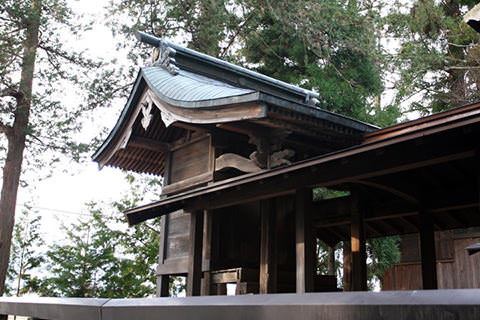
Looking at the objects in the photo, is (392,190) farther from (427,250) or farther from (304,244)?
(304,244)

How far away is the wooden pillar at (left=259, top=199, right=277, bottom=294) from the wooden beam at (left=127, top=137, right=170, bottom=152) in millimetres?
3180

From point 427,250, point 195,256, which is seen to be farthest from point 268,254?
point 427,250

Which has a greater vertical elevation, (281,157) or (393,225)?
(281,157)

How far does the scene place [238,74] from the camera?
9664 mm

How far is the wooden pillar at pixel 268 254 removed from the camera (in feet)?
20.9

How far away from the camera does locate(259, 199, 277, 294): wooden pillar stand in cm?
636

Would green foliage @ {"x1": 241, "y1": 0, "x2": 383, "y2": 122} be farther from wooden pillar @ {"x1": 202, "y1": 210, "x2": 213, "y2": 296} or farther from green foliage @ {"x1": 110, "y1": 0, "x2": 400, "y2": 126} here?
wooden pillar @ {"x1": 202, "y1": 210, "x2": 213, "y2": 296}

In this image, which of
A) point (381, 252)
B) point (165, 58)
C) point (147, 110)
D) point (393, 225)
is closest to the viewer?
point (147, 110)

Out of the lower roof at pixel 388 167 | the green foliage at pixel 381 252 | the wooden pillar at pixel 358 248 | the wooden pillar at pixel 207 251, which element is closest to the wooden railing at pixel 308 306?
the lower roof at pixel 388 167

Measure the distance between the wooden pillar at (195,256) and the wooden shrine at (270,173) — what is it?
0.05 feet

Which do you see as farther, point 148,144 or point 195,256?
point 148,144

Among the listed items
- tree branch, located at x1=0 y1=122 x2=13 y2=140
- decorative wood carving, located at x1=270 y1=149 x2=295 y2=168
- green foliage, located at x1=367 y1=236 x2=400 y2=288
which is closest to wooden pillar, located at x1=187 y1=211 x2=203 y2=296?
decorative wood carving, located at x1=270 y1=149 x2=295 y2=168

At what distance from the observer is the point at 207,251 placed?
7.70 m

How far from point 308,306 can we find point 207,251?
6894mm
